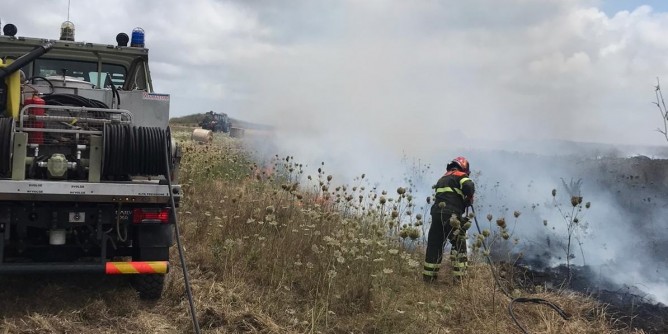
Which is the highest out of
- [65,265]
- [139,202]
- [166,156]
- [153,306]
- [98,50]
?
[98,50]

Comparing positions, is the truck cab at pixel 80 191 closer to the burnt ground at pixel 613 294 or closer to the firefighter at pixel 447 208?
the firefighter at pixel 447 208

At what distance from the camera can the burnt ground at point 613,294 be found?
18.0 ft

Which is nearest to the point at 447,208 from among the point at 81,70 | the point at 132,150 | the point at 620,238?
the point at 132,150

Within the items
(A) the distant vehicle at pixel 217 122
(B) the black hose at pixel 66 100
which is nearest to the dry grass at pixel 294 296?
(B) the black hose at pixel 66 100

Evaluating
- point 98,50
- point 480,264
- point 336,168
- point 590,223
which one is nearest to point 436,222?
point 480,264

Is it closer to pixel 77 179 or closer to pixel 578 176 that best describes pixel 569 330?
pixel 77 179

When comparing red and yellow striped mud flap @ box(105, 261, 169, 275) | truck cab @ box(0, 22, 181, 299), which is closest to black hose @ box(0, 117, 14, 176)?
truck cab @ box(0, 22, 181, 299)

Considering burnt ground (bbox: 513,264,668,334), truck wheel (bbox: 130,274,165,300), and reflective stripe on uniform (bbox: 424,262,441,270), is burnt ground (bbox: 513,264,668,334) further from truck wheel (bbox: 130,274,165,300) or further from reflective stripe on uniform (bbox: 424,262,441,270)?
truck wheel (bbox: 130,274,165,300)

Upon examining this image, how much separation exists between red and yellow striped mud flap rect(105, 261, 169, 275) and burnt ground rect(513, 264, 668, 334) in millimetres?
4087

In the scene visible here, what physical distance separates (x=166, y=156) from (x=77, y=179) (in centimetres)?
74

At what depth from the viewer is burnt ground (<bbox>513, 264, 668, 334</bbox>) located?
548cm

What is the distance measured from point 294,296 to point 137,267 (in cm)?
141

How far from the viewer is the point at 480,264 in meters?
6.34

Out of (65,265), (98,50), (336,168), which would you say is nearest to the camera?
(65,265)
